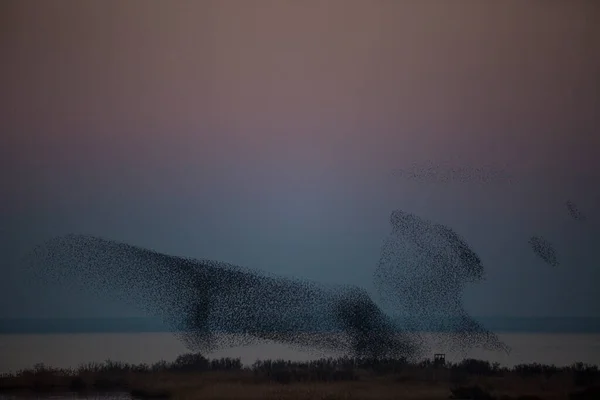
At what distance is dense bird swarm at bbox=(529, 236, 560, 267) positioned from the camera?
126 inches

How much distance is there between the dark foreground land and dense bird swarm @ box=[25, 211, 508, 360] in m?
0.08

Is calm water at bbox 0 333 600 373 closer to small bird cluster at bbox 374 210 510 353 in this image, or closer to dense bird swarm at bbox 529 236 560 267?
small bird cluster at bbox 374 210 510 353

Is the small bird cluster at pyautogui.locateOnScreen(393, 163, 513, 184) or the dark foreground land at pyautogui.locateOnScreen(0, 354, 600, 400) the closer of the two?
the dark foreground land at pyautogui.locateOnScreen(0, 354, 600, 400)

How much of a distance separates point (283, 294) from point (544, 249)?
1.22m

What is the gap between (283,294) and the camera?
312 cm

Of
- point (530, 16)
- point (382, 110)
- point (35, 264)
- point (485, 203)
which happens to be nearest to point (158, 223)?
point (35, 264)

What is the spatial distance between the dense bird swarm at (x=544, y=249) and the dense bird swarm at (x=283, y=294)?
286 millimetres

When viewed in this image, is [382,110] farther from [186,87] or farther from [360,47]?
[186,87]

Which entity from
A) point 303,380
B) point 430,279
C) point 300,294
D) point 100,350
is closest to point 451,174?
point 430,279

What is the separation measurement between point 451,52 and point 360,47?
1.40 feet

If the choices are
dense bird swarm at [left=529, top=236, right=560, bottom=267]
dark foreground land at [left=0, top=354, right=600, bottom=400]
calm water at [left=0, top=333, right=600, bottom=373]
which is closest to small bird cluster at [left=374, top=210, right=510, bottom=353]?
dark foreground land at [left=0, top=354, right=600, bottom=400]

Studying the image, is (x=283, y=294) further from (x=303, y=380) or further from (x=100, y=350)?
(x=100, y=350)

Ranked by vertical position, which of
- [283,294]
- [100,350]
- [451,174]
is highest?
[451,174]

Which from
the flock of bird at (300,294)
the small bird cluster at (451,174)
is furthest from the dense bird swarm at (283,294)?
the small bird cluster at (451,174)
